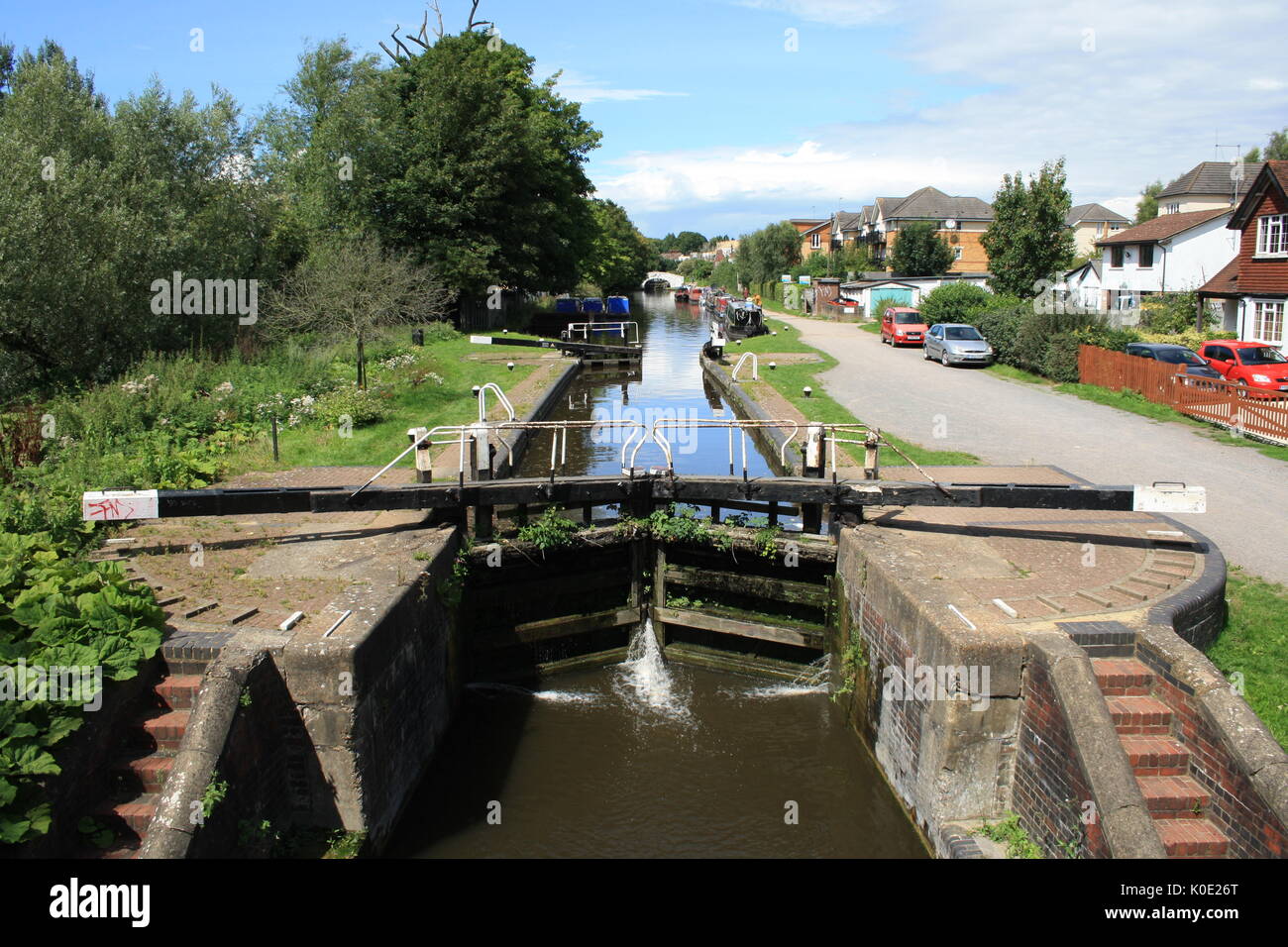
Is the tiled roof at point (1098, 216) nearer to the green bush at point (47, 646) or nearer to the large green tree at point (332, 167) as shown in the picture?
the large green tree at point (332, 167)

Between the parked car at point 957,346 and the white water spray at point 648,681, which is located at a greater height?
the parked car at point 957,346

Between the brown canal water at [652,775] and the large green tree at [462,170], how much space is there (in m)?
28.1

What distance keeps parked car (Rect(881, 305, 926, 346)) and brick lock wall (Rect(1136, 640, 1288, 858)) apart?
91.7 ft

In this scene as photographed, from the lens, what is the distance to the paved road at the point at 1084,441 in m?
11.7

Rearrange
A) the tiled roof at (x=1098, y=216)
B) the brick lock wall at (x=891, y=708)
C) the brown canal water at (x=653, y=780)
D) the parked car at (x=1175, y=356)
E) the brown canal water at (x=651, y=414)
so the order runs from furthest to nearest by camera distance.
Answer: the tiled roof at (x=1098, y=216), the parked car at (x=1175, y=356), the brown canal water at (x=651, y=414), the brick lock wall at (x=891, y=708), the brown canal water at (x=653, y=780)

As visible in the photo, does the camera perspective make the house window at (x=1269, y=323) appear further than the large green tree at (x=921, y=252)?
No

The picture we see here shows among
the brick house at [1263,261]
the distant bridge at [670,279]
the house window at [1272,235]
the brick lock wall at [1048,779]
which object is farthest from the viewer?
the distant bridge at [670,279]

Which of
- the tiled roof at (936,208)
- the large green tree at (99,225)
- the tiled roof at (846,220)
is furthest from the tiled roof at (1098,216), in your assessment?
the large green tree at (99,225)

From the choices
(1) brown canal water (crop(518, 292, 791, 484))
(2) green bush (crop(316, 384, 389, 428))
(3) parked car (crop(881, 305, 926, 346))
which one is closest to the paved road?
(1) brown canal water (crop(518, 292, 791, 484))

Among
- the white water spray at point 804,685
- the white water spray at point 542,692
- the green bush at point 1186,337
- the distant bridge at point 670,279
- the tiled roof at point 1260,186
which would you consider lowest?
the white water spray at point 542,692

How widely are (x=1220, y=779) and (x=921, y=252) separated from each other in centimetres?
5653
